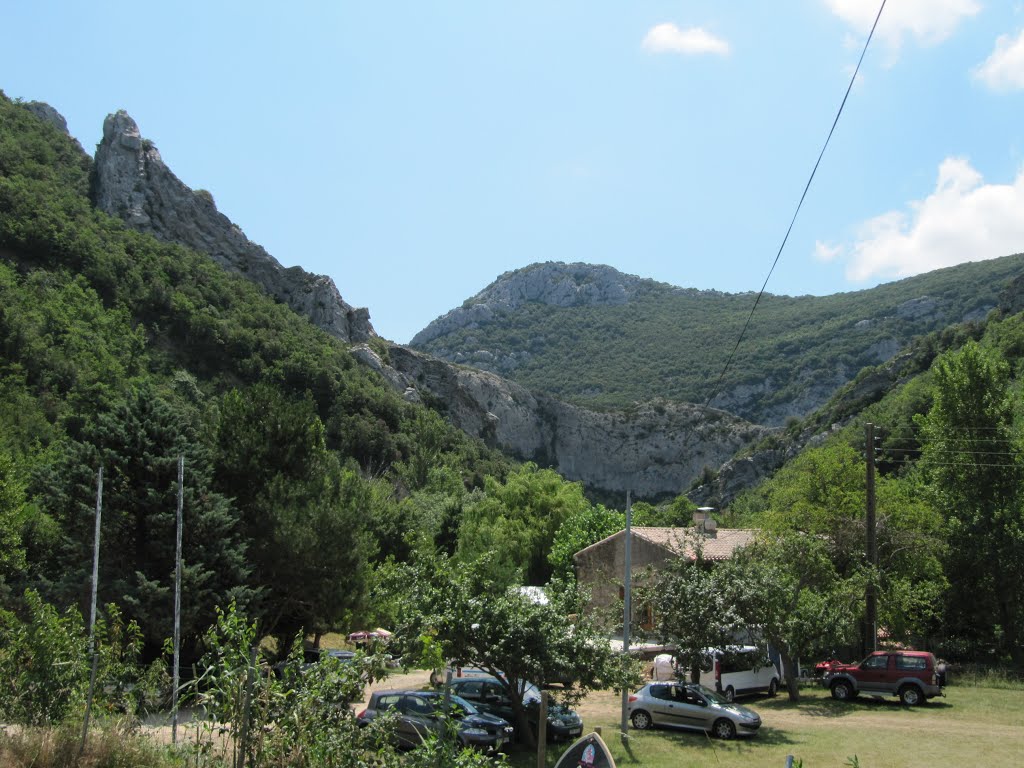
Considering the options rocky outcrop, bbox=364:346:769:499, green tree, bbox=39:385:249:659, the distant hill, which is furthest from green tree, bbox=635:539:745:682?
rocky outcrop, bbox=364:346:769:499

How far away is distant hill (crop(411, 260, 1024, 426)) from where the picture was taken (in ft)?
383

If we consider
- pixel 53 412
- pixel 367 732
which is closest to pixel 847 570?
pixel 367 732

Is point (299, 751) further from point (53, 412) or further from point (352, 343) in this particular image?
point (352, 343)

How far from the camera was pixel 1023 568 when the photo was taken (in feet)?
100

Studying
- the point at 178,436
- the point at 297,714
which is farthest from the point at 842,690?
the point at 178,436

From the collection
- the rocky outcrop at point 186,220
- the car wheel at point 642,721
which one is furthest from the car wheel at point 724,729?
the rocky outcrop at point 186,220

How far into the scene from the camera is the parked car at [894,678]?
2281cm

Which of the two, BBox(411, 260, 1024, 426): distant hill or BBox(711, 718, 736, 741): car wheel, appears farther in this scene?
BBox(411, 260, 1024, 426): distant hill

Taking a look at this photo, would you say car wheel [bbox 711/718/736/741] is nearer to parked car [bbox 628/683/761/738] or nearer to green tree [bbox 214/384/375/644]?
parked car [bbox 628/683/761/738]

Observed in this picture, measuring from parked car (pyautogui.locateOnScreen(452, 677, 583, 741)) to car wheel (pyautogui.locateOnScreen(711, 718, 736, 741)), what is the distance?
3.37 meters

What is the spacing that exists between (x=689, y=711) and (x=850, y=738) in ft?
12.2

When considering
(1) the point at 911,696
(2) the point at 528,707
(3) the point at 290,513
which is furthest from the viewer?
(3) the point at 290,513

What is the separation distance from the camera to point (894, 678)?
76.3 feet

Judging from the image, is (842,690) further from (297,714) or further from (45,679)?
(45,679)
